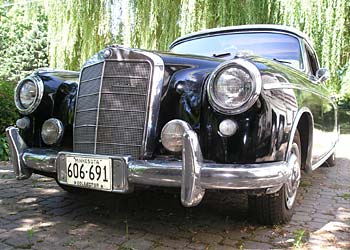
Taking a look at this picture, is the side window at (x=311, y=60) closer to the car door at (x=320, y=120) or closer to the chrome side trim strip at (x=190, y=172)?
the car door at (x=320, y=120)

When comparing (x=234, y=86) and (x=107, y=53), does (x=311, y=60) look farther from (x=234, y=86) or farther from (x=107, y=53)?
(x=107, y=53)

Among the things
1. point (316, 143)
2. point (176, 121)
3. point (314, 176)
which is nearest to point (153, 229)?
point (176, 121)

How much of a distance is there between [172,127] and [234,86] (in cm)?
46

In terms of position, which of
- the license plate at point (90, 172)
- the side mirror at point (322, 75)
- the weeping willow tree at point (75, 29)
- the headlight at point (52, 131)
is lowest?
the license plate at point (90, 172)

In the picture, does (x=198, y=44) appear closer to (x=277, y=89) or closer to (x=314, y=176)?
(x=277, y=89)

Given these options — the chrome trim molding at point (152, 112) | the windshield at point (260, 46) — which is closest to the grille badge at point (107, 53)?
the chrome trim molding at point (152, 112)

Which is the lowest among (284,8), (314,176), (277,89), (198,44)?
(314,176)

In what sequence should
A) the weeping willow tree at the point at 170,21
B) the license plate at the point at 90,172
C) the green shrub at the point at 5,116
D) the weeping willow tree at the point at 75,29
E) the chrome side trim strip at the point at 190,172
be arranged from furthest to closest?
the weeping willow tree at the point at 75,29 < the weeping willow tree at the point at 170,21 < the green shrub at the point at 5,116 < the license plate at the point at 90,172 < the chrome side trim strip at the point at 190,172

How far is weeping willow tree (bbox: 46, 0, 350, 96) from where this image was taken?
8.38m

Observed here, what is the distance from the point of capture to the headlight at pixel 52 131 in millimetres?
2908

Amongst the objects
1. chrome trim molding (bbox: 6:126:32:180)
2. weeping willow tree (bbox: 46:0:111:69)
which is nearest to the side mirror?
chrome trim molding (bbox: 6:126:32:180)

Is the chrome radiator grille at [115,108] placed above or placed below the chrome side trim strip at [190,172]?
above

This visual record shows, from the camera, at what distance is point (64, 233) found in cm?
252

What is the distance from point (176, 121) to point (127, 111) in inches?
16.1
